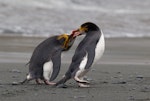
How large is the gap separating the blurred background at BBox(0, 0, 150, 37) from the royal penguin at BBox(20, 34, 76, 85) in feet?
29.2

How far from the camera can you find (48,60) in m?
7.51

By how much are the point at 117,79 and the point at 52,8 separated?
14.5 m

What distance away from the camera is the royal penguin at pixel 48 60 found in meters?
7.45

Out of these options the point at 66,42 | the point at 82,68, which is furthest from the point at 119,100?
the point at 66,42

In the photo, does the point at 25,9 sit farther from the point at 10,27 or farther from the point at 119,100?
the point at 119,100

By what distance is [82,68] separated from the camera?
7094mm

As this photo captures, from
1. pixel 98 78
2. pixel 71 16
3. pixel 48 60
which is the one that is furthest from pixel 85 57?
pixel 71 16

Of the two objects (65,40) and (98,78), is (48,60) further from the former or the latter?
(98,78)

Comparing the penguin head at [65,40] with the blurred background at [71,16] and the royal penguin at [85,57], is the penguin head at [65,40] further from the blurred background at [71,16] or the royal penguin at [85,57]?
the blurred background at [71,16]

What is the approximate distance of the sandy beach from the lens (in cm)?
639

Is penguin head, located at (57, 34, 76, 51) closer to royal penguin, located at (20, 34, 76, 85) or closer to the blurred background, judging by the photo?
royal penguin, located at (20, 34, 76, 85)

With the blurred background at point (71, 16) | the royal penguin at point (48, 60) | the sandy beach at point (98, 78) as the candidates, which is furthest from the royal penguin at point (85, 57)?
the blurred background at point (71, 16)

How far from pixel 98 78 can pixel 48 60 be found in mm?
978

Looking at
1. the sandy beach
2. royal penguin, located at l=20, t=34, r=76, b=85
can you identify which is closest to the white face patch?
royal penguin, located at l=20, t=34, r=76, b=85
